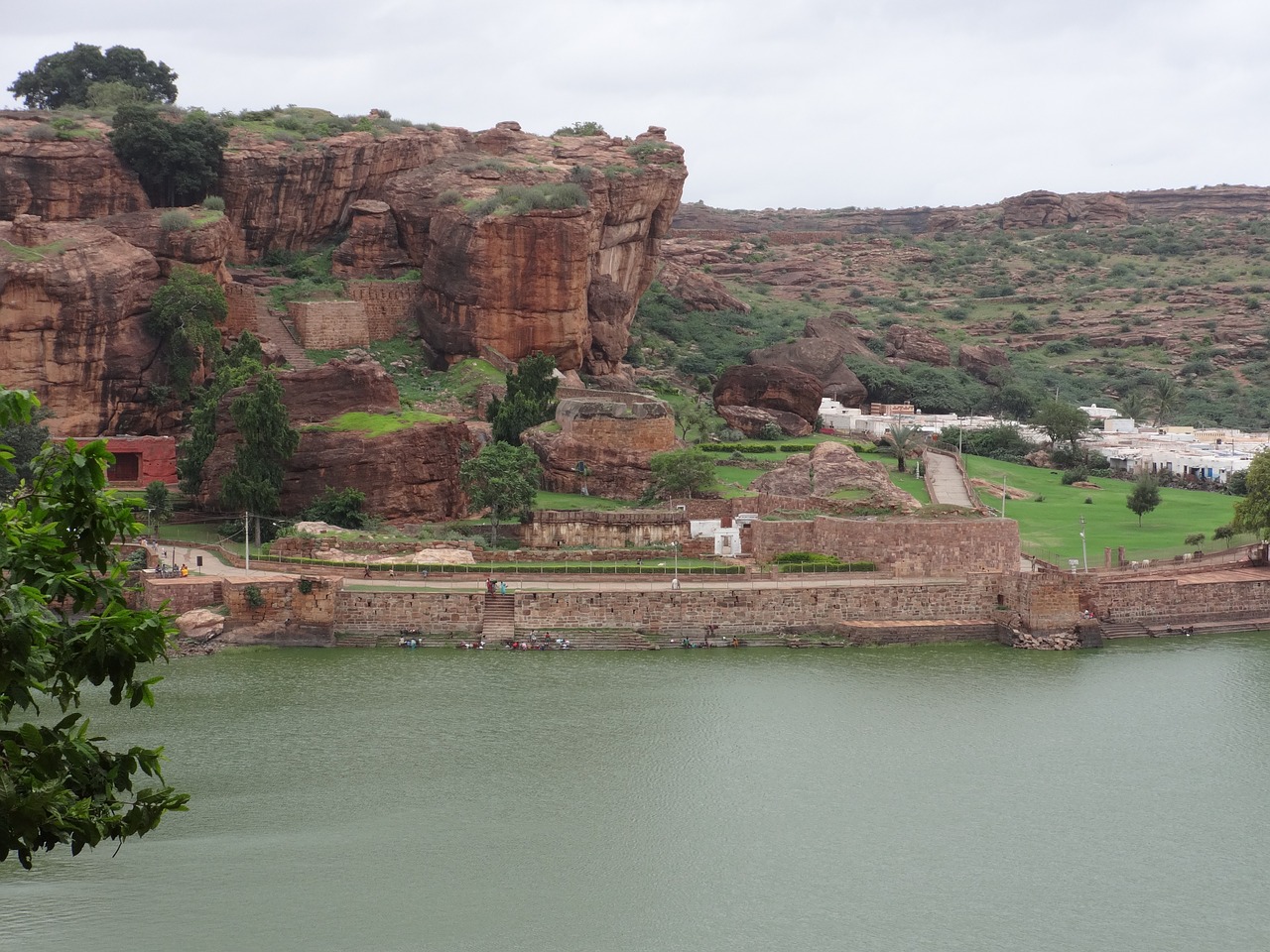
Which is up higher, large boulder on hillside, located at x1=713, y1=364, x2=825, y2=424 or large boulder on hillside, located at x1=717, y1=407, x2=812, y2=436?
large boulder on hillside, located at x1=713, y1=364, x2=825, y2=424

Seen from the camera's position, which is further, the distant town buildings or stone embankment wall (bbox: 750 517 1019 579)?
the distant town buildings

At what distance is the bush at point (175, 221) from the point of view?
2474 inches

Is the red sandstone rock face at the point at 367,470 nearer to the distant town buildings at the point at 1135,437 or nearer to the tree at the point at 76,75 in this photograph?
the distant town buildings at the point at 1135,437

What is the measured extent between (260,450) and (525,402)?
12.0 meters

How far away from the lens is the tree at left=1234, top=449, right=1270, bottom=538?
47.9m

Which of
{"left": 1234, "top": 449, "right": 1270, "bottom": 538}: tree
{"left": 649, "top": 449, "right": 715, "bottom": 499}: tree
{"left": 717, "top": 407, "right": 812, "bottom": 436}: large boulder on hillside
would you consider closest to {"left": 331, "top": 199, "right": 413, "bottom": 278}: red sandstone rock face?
{"left": 717, "top": 407, "right": 812, "bottom": 436}: large boulder on hillside

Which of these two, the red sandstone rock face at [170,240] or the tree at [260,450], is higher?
the red sandstone rock face at [170,240]

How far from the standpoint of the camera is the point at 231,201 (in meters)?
70.7

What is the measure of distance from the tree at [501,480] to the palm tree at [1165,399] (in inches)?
2066

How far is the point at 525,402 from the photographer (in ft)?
186

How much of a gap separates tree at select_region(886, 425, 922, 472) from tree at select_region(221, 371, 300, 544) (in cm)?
2689

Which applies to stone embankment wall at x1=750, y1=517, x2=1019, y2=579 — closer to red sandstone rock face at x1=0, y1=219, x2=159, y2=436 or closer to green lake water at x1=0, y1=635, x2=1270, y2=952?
green lake water at x1=0, y1=635, x2=1270, y2=952

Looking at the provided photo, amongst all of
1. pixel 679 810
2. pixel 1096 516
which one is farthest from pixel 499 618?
pixel 1096 516

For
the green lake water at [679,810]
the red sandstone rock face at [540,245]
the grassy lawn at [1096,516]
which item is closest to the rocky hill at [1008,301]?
the red sandstone rock face at [540,245]
